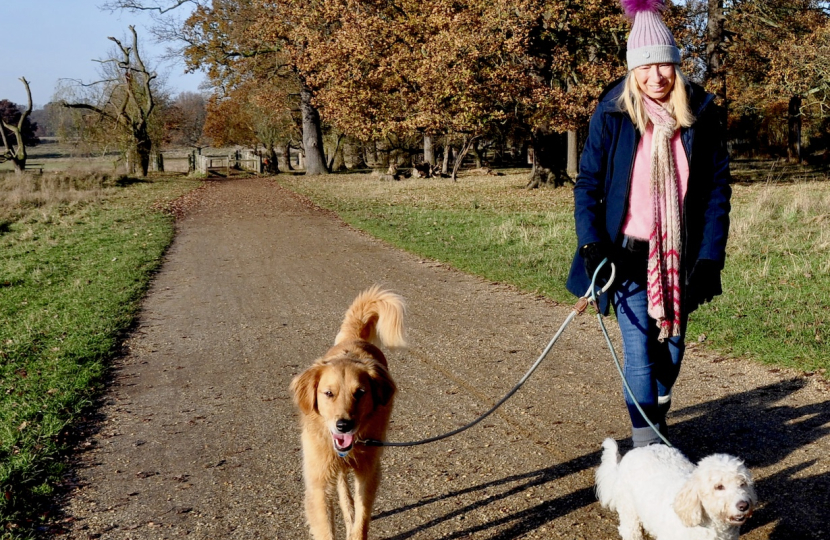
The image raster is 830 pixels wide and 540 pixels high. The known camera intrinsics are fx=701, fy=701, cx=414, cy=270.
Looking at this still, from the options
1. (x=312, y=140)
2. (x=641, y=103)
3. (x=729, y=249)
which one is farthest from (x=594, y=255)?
(x=312, y=140)

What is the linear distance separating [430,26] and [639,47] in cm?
1960

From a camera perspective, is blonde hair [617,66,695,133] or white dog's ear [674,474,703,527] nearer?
white dog's ear [674,474,703,527]

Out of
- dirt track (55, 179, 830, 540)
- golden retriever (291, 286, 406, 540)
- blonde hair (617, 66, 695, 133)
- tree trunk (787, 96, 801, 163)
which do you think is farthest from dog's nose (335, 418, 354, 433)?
tree trunk (787, 96, 801, 163)

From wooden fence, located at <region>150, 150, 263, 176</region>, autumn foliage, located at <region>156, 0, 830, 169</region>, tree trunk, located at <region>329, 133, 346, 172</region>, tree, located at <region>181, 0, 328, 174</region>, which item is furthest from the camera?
tree trunk, located at <region>329, 133, 346, 172</region>

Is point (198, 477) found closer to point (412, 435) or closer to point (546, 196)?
point (412, 435)

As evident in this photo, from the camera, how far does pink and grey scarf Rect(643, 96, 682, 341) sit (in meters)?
3.38

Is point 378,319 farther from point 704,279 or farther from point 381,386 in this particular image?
point 704,279

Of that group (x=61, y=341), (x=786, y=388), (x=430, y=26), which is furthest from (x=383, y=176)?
(x=786, y=388)

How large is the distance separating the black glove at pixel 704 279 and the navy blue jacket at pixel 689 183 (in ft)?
0.05

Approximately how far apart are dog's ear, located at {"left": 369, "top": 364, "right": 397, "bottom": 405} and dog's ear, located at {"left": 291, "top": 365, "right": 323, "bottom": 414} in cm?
28

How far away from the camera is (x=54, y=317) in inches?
339

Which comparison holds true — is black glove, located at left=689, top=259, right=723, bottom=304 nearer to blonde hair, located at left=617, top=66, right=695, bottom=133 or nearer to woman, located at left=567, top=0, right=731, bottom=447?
woman, located at left=567, top=0, right=731, bottom=447

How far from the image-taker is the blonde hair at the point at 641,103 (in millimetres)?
3361

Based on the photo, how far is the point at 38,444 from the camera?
4.75m
